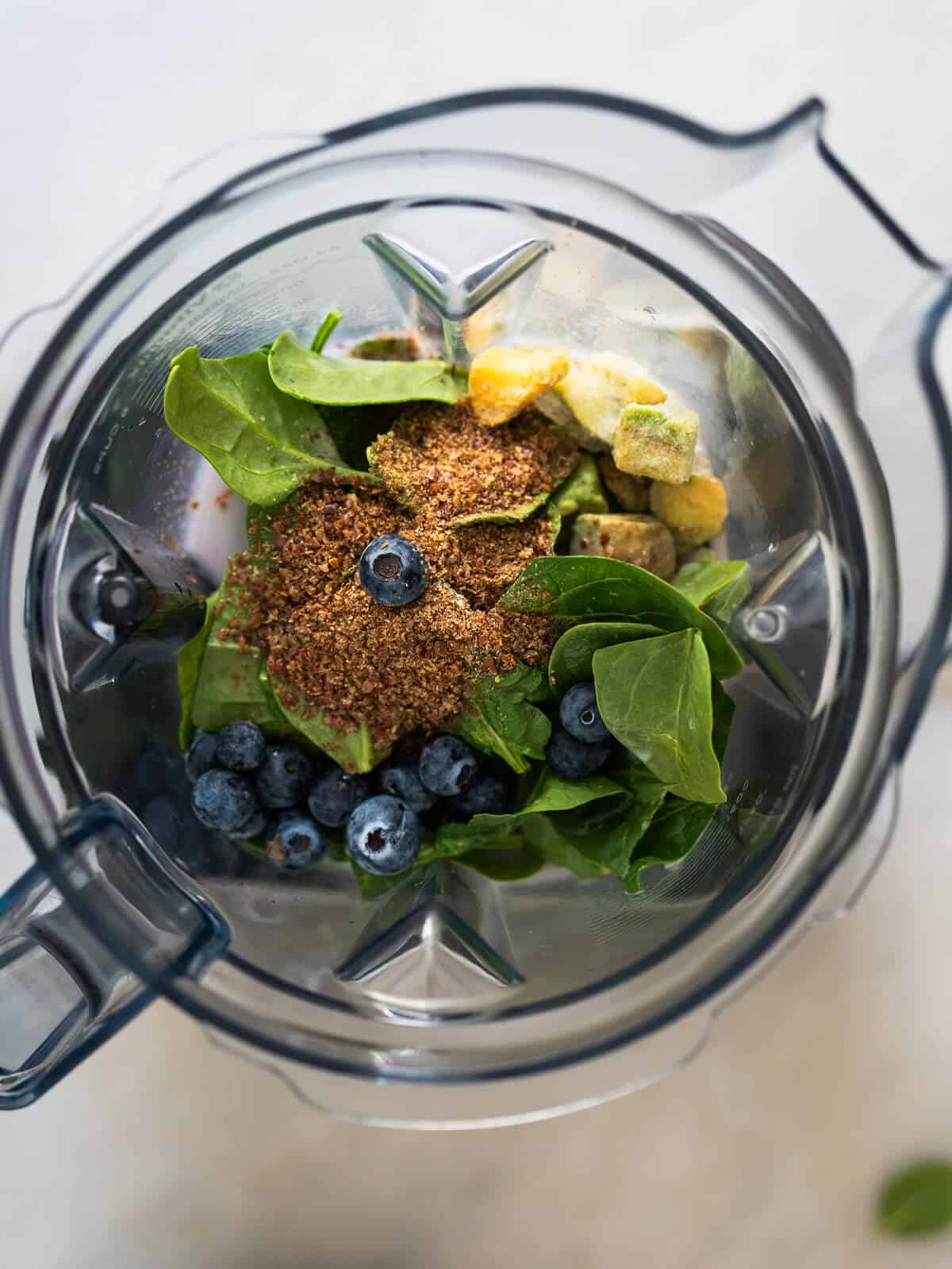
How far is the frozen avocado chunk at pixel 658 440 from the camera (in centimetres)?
70

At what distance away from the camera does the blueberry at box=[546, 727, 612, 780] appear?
28.0 inches

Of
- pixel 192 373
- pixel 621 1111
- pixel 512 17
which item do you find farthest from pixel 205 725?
pixel 512 17

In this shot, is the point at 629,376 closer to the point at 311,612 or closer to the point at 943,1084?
the point at 311,612

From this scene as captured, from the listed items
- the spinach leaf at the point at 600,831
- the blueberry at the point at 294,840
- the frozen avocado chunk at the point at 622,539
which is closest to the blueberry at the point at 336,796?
the blueberry at the point at 294,840

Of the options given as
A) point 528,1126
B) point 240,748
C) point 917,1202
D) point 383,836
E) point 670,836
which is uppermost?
point 240,748

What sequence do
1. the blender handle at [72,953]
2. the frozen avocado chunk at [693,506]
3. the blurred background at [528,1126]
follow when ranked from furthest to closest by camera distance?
the blurred background at [528,1126] < the frozen avocado chunk at [693,506] < the blender handle at [72,953]

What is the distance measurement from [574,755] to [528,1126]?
43 centimetres

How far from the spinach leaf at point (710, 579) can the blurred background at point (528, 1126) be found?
11.9 inches

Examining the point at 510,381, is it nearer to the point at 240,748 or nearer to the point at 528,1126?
the point at 240,748

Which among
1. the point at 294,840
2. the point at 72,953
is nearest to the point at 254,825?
the point at 294,840

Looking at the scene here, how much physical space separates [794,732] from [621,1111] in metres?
0.43

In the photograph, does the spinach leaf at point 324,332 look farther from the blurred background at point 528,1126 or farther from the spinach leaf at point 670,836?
the spinach leaf at point 670,836

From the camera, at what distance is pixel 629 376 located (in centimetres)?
74

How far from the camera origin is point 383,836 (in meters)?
0.71
